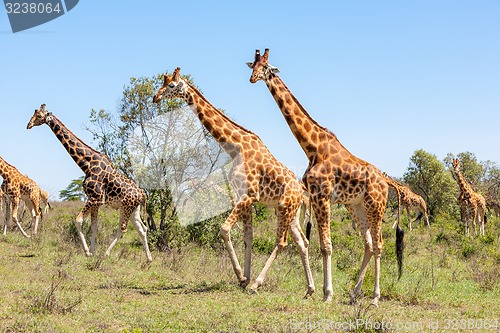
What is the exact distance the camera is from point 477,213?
74.5 feet

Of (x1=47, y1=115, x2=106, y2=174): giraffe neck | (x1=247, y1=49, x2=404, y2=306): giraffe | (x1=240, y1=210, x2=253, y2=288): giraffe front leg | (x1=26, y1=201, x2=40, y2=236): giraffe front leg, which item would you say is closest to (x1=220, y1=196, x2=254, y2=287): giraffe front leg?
(x1=240, y1=210, x2=253, y2=288): giraffe front leg

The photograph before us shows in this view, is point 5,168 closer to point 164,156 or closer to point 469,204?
point 164,156

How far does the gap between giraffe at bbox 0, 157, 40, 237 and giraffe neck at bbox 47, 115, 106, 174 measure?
4.19m

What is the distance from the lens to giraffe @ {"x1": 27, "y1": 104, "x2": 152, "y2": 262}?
1341cm

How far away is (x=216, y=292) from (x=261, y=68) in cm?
360

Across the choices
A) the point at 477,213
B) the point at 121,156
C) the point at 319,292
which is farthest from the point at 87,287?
the point at 477,213

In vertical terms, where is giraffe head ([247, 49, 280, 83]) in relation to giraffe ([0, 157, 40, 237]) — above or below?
above

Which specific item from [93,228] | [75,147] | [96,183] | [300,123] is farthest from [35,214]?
[300,123]

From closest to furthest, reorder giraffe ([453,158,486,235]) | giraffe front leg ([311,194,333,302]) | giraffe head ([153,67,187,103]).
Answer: giraffe front leg ([311,194,333,302])
giraffe head ([153,67,187,103])
giraffe ([453,158,486,235])

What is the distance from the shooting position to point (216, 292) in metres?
9.45

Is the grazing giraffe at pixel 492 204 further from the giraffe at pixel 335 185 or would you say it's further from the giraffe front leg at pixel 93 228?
the giraffe at pixel 335 185

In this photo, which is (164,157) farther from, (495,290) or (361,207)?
(495,290)

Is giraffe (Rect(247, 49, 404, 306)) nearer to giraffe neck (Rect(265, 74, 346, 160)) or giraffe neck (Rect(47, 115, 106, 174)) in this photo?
giraffe neck (Rect(265, 74, 346, 160))

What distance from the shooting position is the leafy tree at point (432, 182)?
29.6 meters
